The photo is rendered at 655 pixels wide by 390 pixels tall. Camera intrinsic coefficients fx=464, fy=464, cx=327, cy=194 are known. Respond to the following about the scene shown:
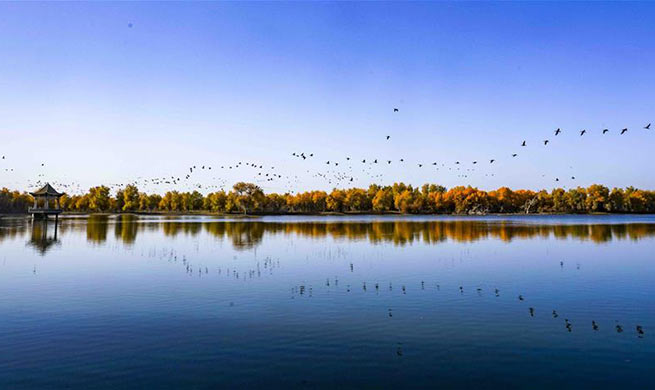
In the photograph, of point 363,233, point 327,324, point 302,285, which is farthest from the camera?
point 363,233

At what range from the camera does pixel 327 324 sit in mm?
17094

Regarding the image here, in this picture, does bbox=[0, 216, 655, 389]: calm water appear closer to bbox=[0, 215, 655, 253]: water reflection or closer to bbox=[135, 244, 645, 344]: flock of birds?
bbox=[135, 244, 645, 344]: flock of birds

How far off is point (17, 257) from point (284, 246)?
23273 millimetres

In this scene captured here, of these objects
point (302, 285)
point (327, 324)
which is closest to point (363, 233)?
point (302, 285)

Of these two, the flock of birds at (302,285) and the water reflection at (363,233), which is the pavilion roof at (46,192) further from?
the flock of birds at (302,285)

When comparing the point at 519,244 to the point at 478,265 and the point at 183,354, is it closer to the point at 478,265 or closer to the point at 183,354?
the point at 478,265

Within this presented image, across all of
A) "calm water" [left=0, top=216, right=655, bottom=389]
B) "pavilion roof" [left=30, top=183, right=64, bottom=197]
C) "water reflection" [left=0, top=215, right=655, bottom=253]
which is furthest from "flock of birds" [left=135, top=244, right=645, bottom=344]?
"pavilion roof" [left=30, top=183, right=64, bottom=197]

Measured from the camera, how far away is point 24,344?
14703 mm

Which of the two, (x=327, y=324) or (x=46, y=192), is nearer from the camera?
(x=327, y=324)

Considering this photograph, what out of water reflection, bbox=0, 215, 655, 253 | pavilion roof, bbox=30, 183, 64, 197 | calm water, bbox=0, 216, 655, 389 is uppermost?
pavilion roof, bbox=30, 183, 64, 197

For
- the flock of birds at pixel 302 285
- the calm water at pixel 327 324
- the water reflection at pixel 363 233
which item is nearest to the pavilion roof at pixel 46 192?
the water reflection at pixel 363 233

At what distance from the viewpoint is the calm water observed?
1213 cm

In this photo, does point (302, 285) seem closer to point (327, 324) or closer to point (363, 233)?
point (327, 324)

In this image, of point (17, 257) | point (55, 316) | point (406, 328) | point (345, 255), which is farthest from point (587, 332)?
point (17, 257)
